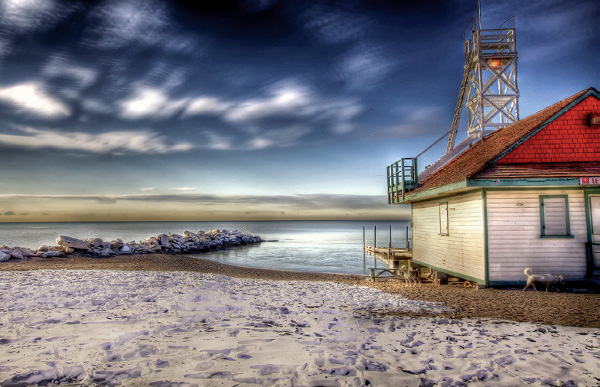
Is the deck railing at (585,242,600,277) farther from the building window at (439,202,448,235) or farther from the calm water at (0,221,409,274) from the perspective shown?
the calm water at (0,221,409,274)

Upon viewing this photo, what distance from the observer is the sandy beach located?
4070 mm

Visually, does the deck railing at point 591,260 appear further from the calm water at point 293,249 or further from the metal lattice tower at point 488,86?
the calm water at point 293,249

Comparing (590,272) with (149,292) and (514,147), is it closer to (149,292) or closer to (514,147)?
(514,147)

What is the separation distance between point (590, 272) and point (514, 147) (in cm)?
467

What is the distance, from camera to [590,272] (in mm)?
11000

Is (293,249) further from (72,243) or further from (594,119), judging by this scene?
(594,119)

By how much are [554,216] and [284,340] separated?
10.6 metres

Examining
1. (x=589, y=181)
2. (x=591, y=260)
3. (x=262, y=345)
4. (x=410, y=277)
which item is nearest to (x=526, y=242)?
(x=591, y=260)

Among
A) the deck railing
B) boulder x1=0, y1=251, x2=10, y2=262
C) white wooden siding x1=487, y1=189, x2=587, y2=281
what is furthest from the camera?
boulder x1=0, y1=251, x2=10, y2=262

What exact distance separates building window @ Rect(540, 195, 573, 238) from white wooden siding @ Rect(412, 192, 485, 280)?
1995 mm

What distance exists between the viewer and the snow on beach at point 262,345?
4.05 m

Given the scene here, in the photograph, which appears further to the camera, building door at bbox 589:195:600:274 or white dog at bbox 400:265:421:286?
white dog at bbox 400:265:421:286

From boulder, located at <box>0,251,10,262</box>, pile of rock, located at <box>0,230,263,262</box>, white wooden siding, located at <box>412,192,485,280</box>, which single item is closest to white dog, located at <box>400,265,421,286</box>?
white wooden siding, located at <box>412,192,485,280</box>

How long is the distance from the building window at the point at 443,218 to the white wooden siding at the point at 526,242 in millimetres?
2791
